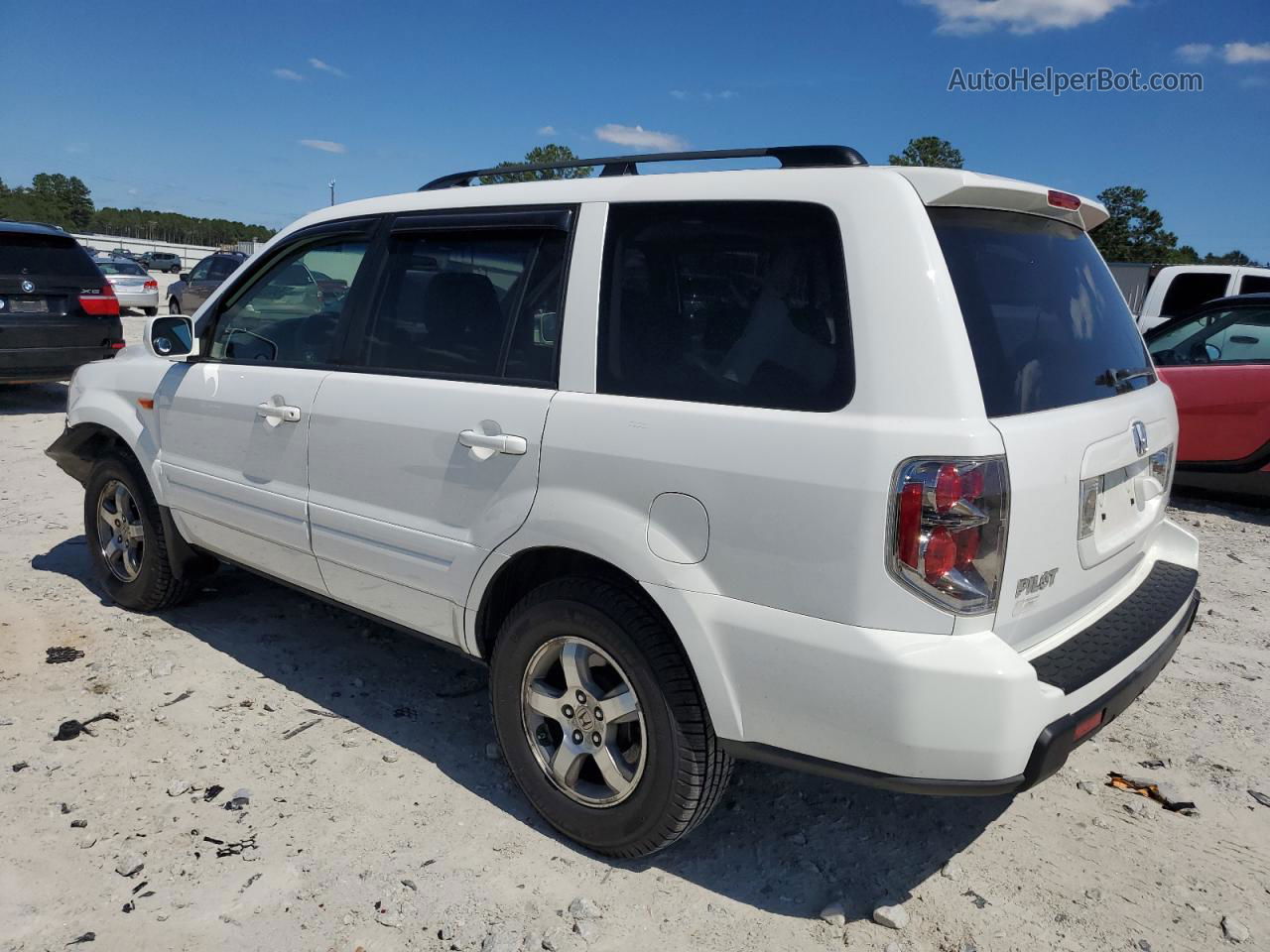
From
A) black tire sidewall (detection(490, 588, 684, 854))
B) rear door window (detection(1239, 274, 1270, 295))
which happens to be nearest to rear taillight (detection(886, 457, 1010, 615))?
black tire sidewall (detection(490, 588, 684, 854))

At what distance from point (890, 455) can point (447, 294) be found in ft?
5.81

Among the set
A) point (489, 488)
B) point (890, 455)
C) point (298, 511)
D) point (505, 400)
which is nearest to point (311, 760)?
point (298, 511)

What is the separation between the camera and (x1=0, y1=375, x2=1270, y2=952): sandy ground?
256 cm

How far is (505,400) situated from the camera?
2.87m

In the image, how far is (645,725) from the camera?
2.61 metres

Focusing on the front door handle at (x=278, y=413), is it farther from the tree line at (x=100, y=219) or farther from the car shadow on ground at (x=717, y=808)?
the tree line at (x=100, y=219)

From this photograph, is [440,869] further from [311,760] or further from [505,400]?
[505,400]

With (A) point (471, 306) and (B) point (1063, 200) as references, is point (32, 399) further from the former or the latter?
(B) point (1063, 200)

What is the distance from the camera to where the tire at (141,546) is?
4.44 metres

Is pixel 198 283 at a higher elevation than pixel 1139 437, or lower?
lower

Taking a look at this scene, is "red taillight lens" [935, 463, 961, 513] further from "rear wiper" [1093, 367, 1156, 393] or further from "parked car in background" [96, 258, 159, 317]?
"parked car in background" [96, 258, 159, 317]

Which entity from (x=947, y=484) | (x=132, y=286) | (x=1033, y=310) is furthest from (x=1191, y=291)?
(x=132, y=286)

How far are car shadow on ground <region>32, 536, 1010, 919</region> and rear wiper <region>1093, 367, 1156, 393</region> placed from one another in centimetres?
133

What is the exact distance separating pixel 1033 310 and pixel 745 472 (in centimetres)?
93
